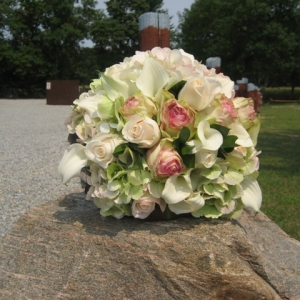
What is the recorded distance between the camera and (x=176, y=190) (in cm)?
223

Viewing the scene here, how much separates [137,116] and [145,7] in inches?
2316

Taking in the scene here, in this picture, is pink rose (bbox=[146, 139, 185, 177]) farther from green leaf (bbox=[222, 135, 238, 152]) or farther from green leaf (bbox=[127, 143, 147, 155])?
green leaf (bbox=[222, 135, 238, 152])

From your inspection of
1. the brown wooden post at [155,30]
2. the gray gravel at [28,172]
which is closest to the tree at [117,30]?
the gray gravel at [28,172]

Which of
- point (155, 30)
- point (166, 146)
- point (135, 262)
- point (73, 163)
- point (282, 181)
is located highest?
point (155, 30)

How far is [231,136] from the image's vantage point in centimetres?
232

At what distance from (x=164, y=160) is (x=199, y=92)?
1.20 ft

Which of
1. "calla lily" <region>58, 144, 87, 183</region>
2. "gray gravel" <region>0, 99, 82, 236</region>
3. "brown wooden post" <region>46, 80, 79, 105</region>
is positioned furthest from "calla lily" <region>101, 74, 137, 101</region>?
"brown wooden post" <region>46, 80, 79, 105</region>

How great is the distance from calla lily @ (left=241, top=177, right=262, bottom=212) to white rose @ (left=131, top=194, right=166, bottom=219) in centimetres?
44

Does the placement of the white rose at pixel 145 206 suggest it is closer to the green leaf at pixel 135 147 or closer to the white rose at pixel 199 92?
the green leaf at pixel 135 147

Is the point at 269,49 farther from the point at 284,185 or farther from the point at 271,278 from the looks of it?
the point at 271,278

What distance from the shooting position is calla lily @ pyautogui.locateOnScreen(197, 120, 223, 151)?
2.20 metres

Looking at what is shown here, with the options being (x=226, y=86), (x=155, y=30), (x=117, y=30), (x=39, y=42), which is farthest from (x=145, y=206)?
(x=117, y=30)

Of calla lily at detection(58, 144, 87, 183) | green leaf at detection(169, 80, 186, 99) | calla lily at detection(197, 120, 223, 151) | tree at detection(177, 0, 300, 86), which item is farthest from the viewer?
tree at detection(177, 0, 300, 86)

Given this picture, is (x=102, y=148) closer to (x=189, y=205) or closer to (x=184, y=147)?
(x=184, y=147)
